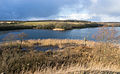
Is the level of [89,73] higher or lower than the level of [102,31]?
lower

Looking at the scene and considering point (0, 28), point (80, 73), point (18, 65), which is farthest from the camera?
point (0, 28)

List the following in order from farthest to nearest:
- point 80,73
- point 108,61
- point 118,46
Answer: point 118,46, point 108,61, point 80,73

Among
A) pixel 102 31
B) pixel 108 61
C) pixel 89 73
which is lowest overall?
pixel 108 61

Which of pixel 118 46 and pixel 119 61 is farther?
pixel 118 46

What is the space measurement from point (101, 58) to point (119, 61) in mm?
1014

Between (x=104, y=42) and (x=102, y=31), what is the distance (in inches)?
35.7

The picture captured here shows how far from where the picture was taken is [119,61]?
6.18m

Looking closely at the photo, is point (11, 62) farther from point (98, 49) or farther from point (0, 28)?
point (0, 28)

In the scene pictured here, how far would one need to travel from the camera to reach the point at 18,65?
233 inches

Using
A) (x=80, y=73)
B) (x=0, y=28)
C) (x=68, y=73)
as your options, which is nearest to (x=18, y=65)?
(x=68, y=73)

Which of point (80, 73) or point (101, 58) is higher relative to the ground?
point (80, 73)

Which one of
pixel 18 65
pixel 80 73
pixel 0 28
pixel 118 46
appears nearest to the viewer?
pixel 80 73

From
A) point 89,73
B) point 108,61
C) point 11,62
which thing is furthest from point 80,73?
point 11,62

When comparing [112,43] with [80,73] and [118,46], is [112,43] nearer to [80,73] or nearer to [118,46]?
[118,46]
